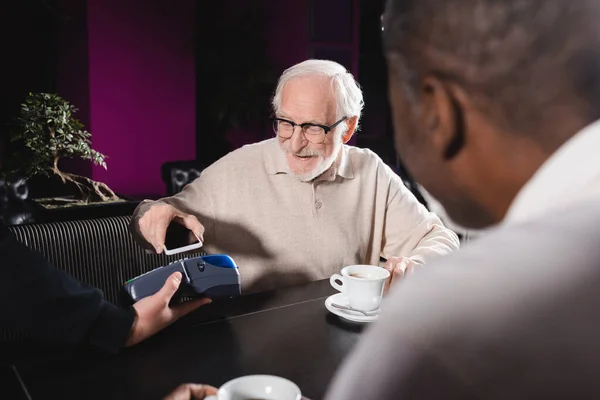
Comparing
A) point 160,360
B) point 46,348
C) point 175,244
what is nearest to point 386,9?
point 160,360

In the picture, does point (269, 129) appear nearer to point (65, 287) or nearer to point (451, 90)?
point (65, 287)

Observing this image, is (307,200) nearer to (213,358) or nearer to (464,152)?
(213,358)

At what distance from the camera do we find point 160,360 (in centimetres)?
Result: 108

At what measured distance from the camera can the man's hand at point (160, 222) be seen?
5.05 feet

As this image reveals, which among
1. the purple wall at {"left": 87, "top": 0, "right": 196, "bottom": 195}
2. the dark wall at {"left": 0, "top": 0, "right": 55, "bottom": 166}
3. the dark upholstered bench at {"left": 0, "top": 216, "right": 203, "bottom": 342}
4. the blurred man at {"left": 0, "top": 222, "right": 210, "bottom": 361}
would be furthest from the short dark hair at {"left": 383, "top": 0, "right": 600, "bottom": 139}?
the dark wall at {"left": 0, "top": 0, "right": 55, "bottom": 166}

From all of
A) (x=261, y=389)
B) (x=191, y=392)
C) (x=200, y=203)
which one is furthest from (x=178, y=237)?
(x=261, y=389)

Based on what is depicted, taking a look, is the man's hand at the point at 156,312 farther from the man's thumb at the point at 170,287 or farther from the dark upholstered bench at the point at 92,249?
the dark upholstered bench at the point at 92,249

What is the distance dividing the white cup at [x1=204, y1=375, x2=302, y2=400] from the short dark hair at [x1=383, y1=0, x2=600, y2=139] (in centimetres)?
56

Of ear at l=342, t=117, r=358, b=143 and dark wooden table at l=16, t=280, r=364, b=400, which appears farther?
ear at l=342, t=117, r=358, b=143

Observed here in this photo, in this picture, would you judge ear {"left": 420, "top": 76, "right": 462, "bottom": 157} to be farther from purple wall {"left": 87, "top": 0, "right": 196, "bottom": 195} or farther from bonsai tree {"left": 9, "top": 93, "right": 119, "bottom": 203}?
purple wall {"left": 87, "top": 0, "right": 196, "bottom": 195}

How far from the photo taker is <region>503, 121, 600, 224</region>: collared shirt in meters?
0.34

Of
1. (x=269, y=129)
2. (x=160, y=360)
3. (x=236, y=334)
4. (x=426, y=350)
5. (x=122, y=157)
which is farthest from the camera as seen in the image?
(x=269, y=129)

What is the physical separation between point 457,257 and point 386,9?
0.21m

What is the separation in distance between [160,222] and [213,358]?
56 cm
